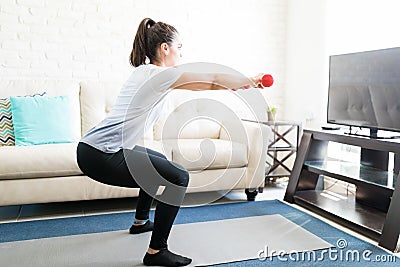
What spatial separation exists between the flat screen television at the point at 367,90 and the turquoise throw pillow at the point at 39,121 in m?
1.91

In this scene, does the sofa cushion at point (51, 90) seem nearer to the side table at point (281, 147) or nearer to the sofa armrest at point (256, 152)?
the sofa armrest at point (256, 152)

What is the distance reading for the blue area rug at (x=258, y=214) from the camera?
2.01 m

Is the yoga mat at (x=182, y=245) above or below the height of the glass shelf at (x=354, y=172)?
below

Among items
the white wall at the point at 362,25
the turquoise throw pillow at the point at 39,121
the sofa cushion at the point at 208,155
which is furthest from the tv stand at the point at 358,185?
the turquoise throw pillow at the point at 39,121

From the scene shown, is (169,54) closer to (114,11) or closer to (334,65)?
→ (334,65)

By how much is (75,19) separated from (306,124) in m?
2.19

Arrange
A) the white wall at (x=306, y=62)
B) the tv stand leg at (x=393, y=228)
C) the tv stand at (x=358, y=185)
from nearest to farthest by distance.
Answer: the tv stand leg at (x=393, y=228), the tv stand at (x=358, y=185), the white wall at (x=306, y=62)

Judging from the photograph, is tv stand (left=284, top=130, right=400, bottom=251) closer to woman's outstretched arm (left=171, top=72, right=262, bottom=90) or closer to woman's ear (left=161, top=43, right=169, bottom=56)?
woman's outstretched arm (left=171, top=72, right=262, bottom=90)

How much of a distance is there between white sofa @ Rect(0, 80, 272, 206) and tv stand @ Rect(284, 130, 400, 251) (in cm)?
31

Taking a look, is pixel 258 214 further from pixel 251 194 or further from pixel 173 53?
pixel 173 53

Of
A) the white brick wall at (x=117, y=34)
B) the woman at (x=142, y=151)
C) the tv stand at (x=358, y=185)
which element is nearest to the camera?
the woman at (x=142, y=151)

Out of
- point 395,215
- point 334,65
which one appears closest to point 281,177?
point 334,65

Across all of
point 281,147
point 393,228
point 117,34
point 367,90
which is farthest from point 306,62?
point 393,228

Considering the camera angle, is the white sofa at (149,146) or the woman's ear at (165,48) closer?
the woman's ear at (165,48)
